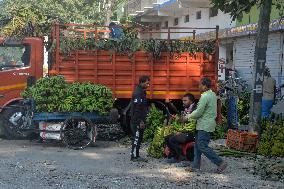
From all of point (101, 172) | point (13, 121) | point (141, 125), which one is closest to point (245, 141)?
point (141, 125)

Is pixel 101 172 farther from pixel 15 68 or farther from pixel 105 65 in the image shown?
pixel 15 68

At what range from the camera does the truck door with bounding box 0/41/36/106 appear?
11227mm

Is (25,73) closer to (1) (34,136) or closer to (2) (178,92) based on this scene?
(1) (34,136)

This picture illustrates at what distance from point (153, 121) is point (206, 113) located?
3.40m

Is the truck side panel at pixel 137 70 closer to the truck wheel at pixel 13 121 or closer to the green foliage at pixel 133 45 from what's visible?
the green foliage at pixel 133 45

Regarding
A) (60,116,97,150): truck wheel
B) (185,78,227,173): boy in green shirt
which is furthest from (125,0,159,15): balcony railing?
(185,78,227,173): boy in green shirt

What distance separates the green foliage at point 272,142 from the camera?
970cm

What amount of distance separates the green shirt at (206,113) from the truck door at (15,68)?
199 inches

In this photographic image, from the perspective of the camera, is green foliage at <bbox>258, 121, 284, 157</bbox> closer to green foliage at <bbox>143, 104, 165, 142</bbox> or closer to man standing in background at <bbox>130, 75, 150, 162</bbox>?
green foliage at <bbox>143, 104, 165, 142</bbox>

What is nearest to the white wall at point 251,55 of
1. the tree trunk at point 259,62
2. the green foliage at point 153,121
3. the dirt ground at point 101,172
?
the tree trunk at point 259,62

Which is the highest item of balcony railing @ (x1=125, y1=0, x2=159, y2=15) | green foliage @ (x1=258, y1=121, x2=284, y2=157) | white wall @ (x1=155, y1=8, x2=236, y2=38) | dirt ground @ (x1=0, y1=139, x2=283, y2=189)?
balcony railing @ (x1=125, y1=0, x2=159, y2=15)

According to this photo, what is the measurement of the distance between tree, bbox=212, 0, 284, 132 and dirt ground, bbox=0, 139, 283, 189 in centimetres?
171

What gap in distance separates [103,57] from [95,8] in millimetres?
31517

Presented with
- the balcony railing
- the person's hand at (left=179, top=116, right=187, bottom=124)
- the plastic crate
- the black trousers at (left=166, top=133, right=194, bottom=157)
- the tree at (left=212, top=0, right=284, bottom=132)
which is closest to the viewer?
the person's hand at (left=179, top=116, right=187, bottom=124)
